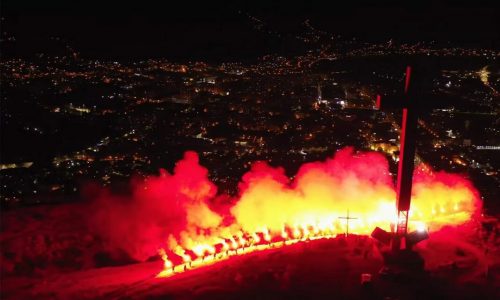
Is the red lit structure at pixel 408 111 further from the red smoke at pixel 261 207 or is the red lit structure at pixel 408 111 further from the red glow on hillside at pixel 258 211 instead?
the red smoke at pixel 261 207

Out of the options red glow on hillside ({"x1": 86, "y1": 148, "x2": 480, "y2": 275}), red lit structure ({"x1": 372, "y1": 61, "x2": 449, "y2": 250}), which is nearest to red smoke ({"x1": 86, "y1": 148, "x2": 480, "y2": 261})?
red glow on hillside ({"x1": 86, "y1": 148, "x2": 480, "y2": 275})

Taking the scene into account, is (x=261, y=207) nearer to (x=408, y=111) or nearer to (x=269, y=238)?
(x=269, y=238)

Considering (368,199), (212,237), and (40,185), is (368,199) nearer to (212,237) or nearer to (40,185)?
(212,237)

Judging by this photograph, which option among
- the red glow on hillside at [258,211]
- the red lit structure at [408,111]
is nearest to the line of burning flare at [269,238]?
the red glow on hillside at [258,211]

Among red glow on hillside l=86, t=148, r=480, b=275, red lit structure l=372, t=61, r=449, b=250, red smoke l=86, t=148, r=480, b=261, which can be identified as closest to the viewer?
red lit structure l=372, t=61, r=449, b=250

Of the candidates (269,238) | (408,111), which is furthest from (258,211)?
(408,111)

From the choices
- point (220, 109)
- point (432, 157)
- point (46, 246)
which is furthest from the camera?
point (220, 109)

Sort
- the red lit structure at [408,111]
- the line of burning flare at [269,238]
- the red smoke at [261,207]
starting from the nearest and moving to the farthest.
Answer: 1. the red lit structure at [408,111]
2. the line of burning flare at [269,238]
3. the red smoke at [261,207]

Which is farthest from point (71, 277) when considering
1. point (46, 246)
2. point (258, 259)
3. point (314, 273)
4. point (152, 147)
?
point (152, 147)

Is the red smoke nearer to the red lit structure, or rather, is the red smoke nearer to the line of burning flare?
the line of burning flare
